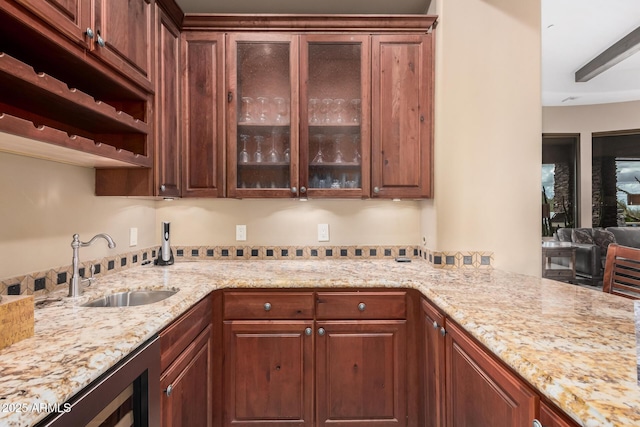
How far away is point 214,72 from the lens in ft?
6.53

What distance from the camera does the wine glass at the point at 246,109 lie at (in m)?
2.04

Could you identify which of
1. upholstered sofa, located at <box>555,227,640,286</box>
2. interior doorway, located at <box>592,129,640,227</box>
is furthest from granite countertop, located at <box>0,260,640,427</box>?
interior doorway, located at <box>592,129,640,227</box>

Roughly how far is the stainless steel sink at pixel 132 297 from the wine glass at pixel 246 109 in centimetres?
113

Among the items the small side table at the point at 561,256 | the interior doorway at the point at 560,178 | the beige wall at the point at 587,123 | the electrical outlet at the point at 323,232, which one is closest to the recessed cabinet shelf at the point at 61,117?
the electrical outlet at the point at 323,232

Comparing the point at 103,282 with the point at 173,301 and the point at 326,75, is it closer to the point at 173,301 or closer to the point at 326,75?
the point at 173,301

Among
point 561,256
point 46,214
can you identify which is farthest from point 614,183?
point 46,214

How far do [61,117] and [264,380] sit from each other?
1.57m

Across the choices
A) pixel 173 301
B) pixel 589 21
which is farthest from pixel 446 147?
pixel 589 21

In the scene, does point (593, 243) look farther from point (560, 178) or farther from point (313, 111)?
point (313, 111)

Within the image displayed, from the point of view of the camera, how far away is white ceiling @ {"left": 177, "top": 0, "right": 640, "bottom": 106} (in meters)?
2.21

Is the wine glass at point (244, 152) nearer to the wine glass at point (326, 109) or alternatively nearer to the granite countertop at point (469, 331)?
the wine glass at point (326, 109)

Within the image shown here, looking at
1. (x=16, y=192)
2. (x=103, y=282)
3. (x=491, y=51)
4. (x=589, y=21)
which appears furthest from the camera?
(x=589, y=21)

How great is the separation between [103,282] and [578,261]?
578 centimetres

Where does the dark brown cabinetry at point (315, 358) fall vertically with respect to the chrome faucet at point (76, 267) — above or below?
below
